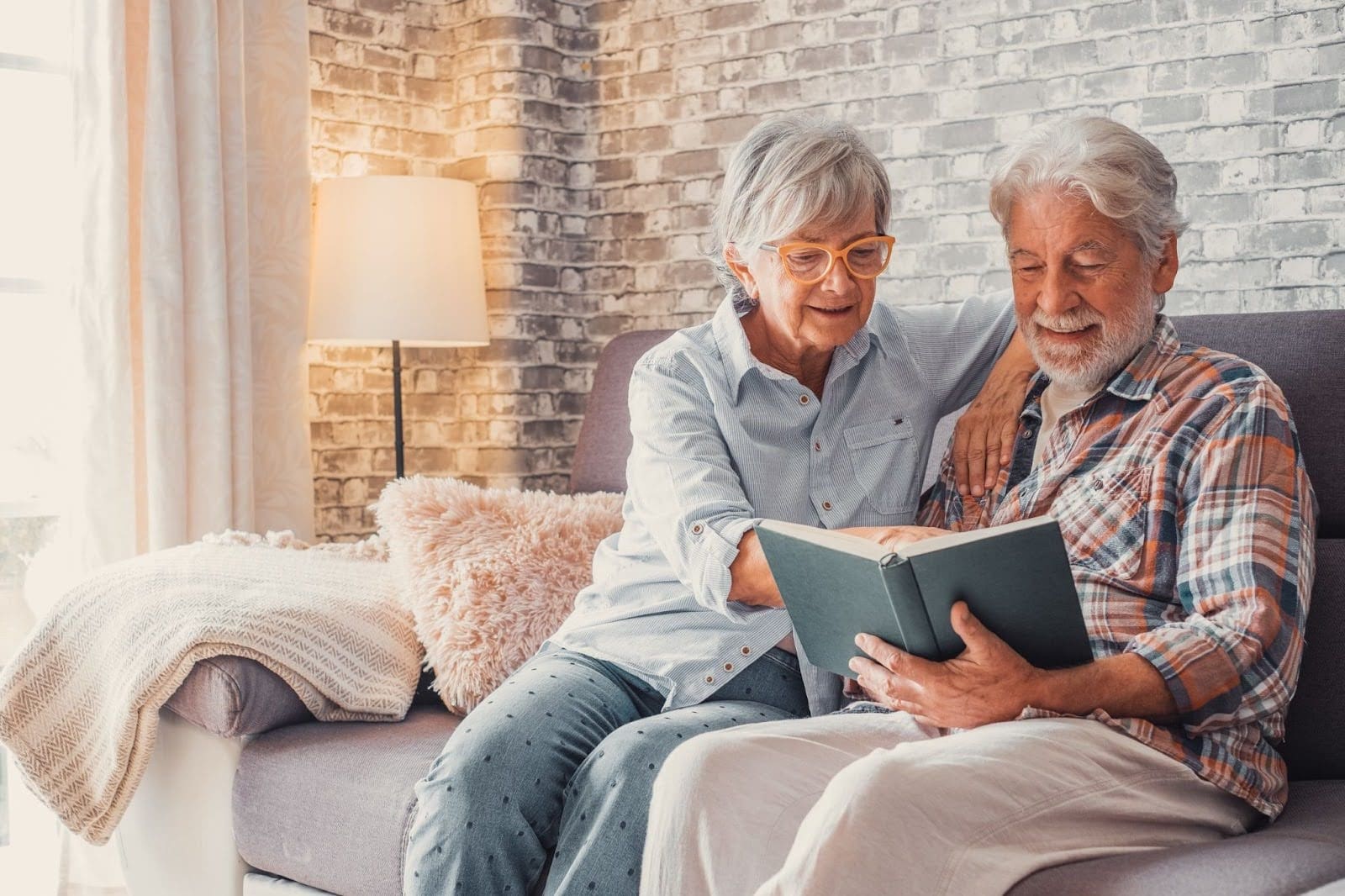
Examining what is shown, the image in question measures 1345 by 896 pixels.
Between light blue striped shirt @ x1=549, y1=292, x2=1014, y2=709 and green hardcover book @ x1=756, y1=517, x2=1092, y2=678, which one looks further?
light blue striped shirt @ x1=549, y1=292, x2=1014, y2=709

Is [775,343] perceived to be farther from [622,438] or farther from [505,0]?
[505,0]

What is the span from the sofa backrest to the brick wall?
2.41 ft

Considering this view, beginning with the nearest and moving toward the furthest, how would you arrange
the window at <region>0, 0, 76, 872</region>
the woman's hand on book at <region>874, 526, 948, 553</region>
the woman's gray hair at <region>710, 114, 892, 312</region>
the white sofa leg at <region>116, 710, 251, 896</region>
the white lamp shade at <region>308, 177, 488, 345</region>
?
the woman's hand on book at <region>874, 526, 948, 553</region>
the woman's gray hair at <region>710, 114, 892, 312</region>
the white sofa leg at <region>116, 710, 251, 896</region>
the window at <region>0, 0, 76, 872</region>
the white lamp shade at <region>308, 177, 488, 345</region>

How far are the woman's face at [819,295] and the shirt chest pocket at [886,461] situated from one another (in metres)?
0.13

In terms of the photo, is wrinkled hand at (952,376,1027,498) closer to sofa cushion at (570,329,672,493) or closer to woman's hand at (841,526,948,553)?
woman's hand at (841,526,948,553)

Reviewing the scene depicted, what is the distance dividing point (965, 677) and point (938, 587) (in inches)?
5.1

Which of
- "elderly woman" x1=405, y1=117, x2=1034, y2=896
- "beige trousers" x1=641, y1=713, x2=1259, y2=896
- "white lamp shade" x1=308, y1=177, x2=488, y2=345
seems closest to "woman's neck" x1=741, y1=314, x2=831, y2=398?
"elderly woman" x1=405, y1=117, x2=1034, y2=896

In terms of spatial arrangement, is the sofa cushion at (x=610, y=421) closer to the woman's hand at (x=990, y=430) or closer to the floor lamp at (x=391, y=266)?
the floor lamp at (x=391, y=266)

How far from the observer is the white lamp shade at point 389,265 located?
122 inches

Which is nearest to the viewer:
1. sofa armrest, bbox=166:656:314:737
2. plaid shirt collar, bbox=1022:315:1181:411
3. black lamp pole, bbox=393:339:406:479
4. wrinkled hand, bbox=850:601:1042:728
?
wrinkled hand, bbox=850:601:1042:728

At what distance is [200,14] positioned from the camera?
2.98m

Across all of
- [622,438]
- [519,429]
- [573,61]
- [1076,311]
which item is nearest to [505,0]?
[573,61]

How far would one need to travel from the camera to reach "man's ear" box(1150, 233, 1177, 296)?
1.75 metres

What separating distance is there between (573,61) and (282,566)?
1798 mm
